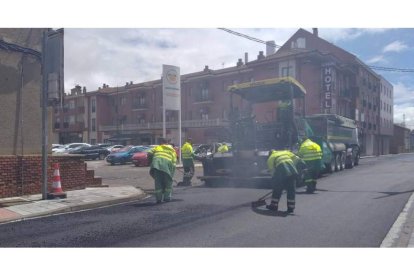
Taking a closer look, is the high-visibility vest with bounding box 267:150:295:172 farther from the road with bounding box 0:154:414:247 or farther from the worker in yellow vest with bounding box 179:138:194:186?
the worker in yellow vest with bounding box 179:138:194:186

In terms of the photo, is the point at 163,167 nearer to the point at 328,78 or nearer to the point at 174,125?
the point at 174,125

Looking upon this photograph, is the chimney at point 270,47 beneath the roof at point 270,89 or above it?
above

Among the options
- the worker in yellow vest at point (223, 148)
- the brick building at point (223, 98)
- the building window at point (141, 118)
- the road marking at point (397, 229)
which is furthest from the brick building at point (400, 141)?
the building window at point (141, 118)

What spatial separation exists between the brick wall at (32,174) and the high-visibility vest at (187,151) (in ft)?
9.10

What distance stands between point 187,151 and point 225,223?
2.27 metres

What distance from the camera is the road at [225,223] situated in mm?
4570

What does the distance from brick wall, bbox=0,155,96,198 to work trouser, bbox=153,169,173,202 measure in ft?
9.03

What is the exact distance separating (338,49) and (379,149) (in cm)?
423

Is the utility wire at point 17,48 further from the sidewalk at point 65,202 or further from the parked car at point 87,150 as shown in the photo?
the sidewalk at point 65,202

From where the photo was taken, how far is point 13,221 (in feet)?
19.7

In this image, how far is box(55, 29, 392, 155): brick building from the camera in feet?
17.4

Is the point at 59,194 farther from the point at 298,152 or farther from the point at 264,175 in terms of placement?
the point at 298,152

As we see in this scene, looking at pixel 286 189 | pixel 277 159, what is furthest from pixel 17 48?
pixel 286 189

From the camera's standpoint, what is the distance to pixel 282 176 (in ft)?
17.7
